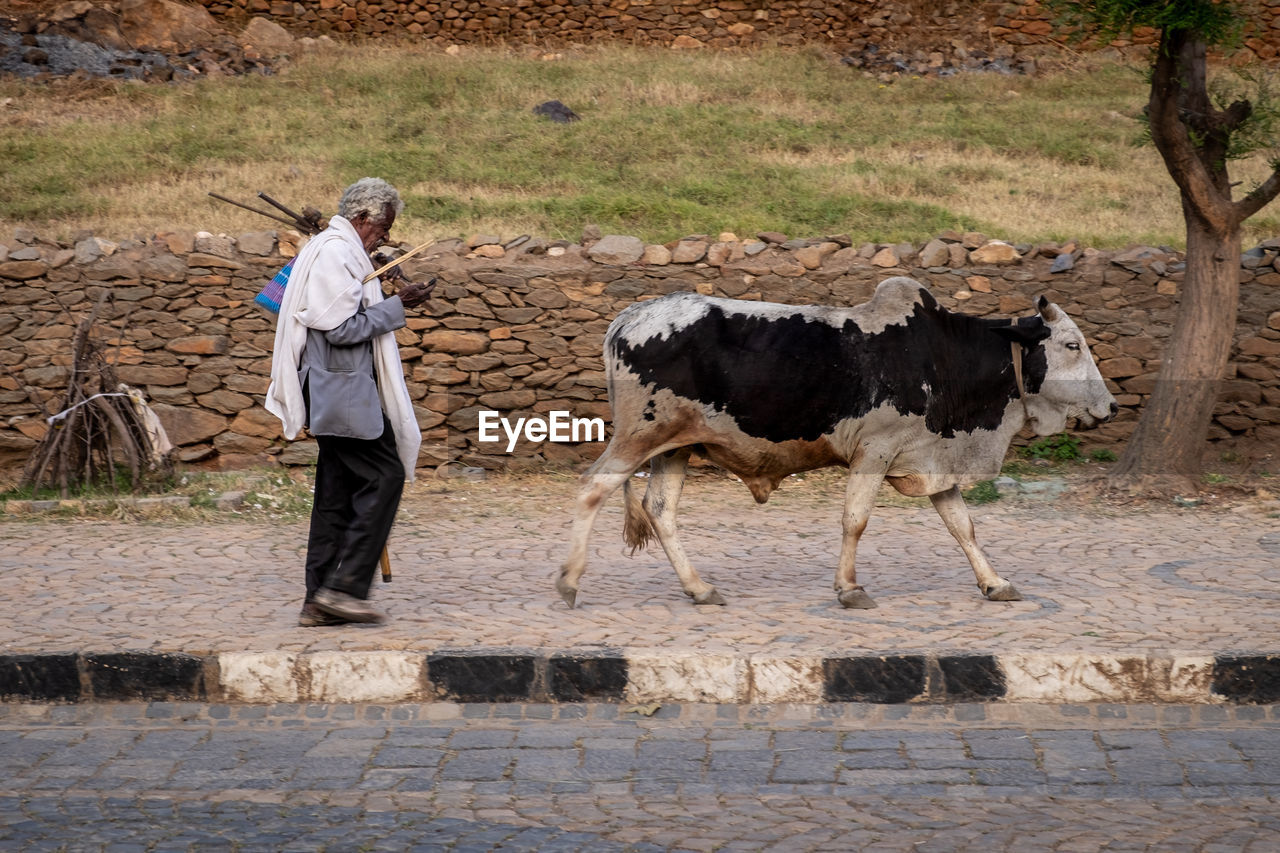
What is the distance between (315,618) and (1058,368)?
12.2 feet

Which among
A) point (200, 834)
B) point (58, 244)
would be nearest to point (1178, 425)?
point (200, 834)

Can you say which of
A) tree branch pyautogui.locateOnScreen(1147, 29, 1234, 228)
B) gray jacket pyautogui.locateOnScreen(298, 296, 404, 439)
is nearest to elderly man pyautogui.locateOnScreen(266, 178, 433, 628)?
gray jacket pyautogui.locateOnScreen(298, 296, 404, 439)

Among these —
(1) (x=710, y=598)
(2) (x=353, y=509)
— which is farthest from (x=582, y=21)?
(2) (x=353, y=509)

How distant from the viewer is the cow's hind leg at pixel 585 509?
6422mm

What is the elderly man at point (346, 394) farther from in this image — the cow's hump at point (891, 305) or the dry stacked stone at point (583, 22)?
the dry stacked stone at point (583, 22)

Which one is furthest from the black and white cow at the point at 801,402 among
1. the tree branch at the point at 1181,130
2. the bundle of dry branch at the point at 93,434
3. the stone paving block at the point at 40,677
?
the bundle of dry branch at the point at 93,434

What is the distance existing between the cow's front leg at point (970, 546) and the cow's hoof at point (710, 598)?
112 cm

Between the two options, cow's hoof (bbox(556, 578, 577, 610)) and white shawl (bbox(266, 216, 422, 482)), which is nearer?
white shawl (bbox(266, 216, 422, 482))

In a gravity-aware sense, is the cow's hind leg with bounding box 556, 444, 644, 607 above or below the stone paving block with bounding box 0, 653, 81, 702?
above

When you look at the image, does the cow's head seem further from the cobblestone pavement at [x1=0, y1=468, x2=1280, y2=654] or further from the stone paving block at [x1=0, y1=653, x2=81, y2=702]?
the stone paving block at [x1=0, y1=653, x2=81, y2=702]

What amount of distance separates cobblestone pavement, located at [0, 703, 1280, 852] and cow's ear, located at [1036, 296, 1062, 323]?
2187 mm

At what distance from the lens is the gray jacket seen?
598 cm

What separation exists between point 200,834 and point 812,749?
2088 millimetres

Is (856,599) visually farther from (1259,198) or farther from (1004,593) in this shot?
(1259,198)
